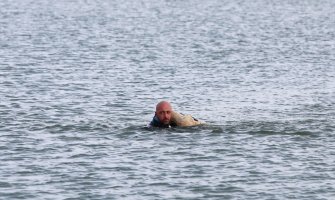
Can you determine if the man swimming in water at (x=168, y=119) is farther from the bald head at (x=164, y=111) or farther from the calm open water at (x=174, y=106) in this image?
the calm open water at (x=174, y=106)

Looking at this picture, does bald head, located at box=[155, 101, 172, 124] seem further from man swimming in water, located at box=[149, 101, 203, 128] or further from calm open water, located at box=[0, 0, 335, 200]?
calm open water, located at box=[0, 0, 335, 200]

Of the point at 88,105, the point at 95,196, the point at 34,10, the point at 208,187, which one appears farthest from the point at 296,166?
the point at 34,10

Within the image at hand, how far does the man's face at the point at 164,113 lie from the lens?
4281 centimetres

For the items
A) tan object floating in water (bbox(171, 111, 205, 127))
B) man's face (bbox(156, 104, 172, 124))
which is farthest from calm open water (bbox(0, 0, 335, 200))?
man's face (bbox(156, 104, 172, 124))

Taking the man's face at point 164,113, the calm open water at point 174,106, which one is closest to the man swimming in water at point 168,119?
the man's face at point 164,113

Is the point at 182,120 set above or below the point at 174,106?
above

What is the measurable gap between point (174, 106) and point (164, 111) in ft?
31.7

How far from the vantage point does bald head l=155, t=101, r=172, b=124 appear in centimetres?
4272

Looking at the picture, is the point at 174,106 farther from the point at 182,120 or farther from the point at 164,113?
the point at 164,113

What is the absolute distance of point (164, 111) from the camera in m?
43.0

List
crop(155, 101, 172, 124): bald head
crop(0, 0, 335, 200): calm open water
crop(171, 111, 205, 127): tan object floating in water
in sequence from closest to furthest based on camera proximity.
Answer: crop(0, 0, 335, 200): calm open water → crop(155, 101, 172, 124): bald head → crop(171, 111, 205, 127): tan object floating in water

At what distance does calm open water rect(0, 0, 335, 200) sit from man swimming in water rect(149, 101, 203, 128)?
0.33 meters

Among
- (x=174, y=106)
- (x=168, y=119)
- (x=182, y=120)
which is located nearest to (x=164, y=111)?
(x=168, y=119)

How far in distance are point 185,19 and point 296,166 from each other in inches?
3484
